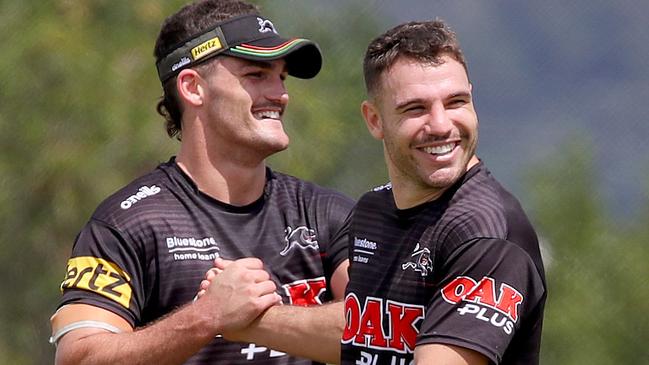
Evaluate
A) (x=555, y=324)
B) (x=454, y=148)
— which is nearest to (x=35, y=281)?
(x=555, y=324)

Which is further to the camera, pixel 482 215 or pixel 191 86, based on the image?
pixel 191 86

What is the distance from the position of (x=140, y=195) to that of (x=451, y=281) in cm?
173

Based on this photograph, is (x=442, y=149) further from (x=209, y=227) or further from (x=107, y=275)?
(x=107, y=275)

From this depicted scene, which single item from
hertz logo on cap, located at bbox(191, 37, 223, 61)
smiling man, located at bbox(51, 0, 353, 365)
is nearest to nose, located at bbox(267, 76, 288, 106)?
smiling man, located at bbox(51, 0, 353, 365)

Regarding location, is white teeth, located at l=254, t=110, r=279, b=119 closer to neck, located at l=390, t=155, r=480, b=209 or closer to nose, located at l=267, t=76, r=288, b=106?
nose, located at l=267, t=76, r=288, b=106

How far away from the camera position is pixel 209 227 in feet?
18.7

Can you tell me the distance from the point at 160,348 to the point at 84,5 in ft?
28.5

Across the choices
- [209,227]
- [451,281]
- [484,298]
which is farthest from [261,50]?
[484,298]

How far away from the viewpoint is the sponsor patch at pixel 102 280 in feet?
17.8

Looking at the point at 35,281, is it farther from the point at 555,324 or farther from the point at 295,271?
the point at 295,271

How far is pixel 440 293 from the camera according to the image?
4371 mm

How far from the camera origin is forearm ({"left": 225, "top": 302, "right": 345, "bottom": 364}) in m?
5.20

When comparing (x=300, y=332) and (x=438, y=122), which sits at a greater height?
(x=438, y=122)

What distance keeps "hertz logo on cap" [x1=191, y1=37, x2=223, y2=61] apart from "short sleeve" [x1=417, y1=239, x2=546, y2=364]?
6.16ft
